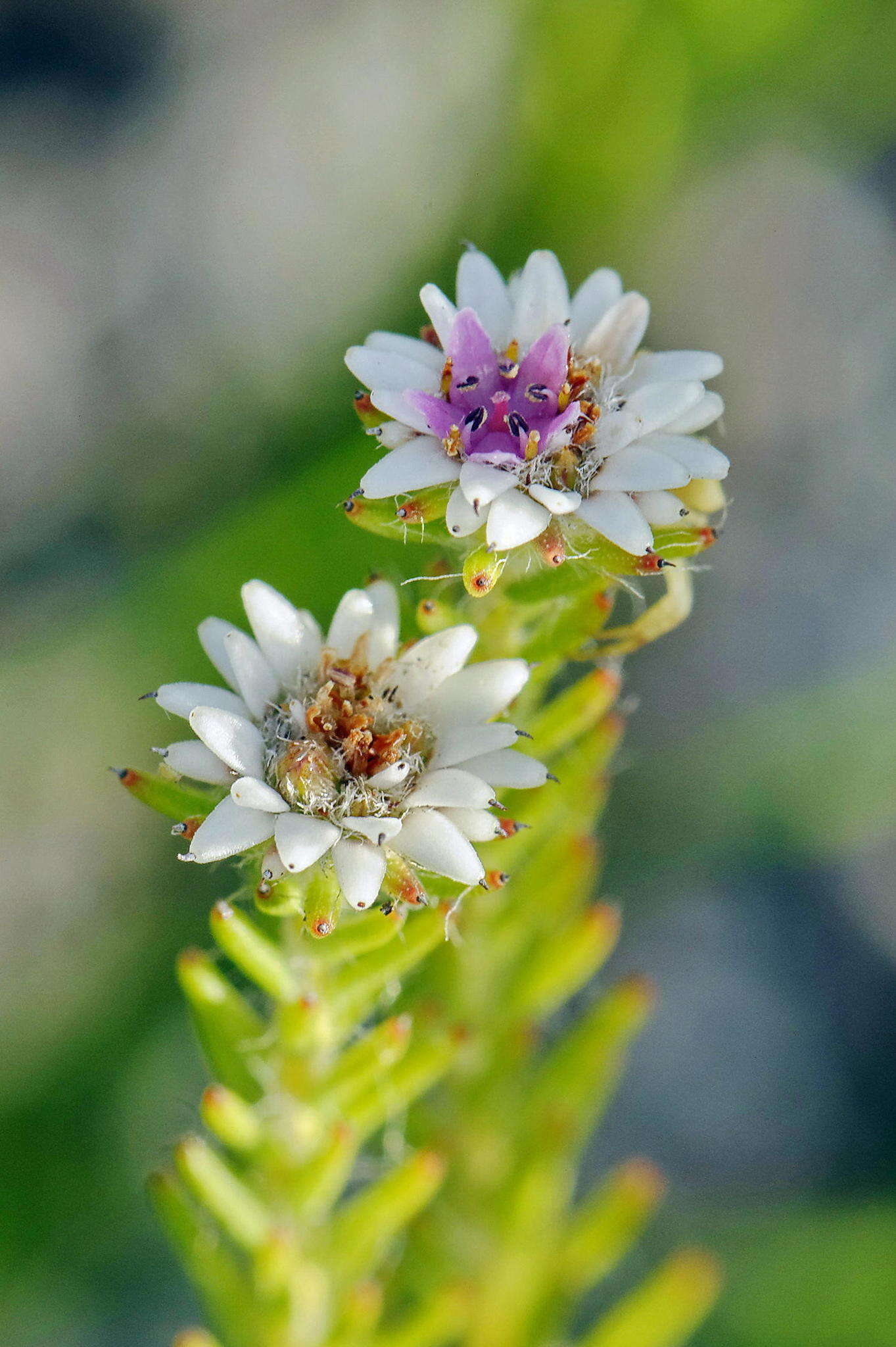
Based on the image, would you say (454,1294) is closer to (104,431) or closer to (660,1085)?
(660,1085)

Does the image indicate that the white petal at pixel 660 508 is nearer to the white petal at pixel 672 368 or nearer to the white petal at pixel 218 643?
the white petal at pixel 672 368

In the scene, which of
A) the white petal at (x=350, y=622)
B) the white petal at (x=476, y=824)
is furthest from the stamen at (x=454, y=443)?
the white petal at (x=476, y=824)

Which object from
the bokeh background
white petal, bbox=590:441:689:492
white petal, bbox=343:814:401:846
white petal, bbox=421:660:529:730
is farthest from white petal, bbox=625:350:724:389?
the bokeh background

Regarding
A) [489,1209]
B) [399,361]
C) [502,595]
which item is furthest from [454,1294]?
[399,361]

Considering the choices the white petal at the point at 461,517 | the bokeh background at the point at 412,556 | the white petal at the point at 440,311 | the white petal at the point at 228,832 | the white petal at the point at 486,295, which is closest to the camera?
the white petal at the point at 228,832

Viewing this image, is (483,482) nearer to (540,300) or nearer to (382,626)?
(382,626)

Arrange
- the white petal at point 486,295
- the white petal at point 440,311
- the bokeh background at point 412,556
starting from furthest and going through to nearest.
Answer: the bokeh background at point 412,556, the white petal at point 486,295, the white petal at point 440,311

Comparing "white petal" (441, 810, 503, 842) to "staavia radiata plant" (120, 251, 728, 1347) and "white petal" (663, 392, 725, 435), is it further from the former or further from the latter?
"white petal" (663, 392, 725, 435)
